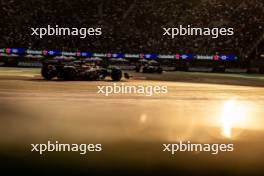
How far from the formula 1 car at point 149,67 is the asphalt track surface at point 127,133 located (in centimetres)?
2799

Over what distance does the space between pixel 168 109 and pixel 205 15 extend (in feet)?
149

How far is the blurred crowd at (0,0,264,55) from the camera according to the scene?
189ft

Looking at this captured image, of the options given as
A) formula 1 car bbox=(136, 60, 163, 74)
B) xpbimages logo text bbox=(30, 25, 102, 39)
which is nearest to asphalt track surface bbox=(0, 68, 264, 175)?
formula 1 car bbox=(136, 60, 163, 74)

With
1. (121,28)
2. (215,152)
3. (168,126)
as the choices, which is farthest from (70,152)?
(121,28)

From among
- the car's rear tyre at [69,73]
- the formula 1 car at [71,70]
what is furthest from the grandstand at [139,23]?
the car's rear tyre at [69,73]

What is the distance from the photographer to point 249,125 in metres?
13.6

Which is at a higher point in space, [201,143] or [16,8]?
[16,8]

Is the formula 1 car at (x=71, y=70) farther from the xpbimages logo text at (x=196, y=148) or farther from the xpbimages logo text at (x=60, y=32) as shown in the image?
the xpbimages logo text at (x=60, y=32)

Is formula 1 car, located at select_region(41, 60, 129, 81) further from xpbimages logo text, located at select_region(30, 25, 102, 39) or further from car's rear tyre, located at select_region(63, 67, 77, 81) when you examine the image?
xpbimages logo text, located at select_region(30, 25, 102, 39)

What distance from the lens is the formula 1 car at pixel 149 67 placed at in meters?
47.9

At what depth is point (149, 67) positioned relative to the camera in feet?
160

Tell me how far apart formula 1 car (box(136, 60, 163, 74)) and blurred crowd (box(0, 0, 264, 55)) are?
819cm

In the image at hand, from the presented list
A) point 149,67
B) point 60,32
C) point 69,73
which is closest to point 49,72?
point 69,73

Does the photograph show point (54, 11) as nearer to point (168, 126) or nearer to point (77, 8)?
point (77, 8)
